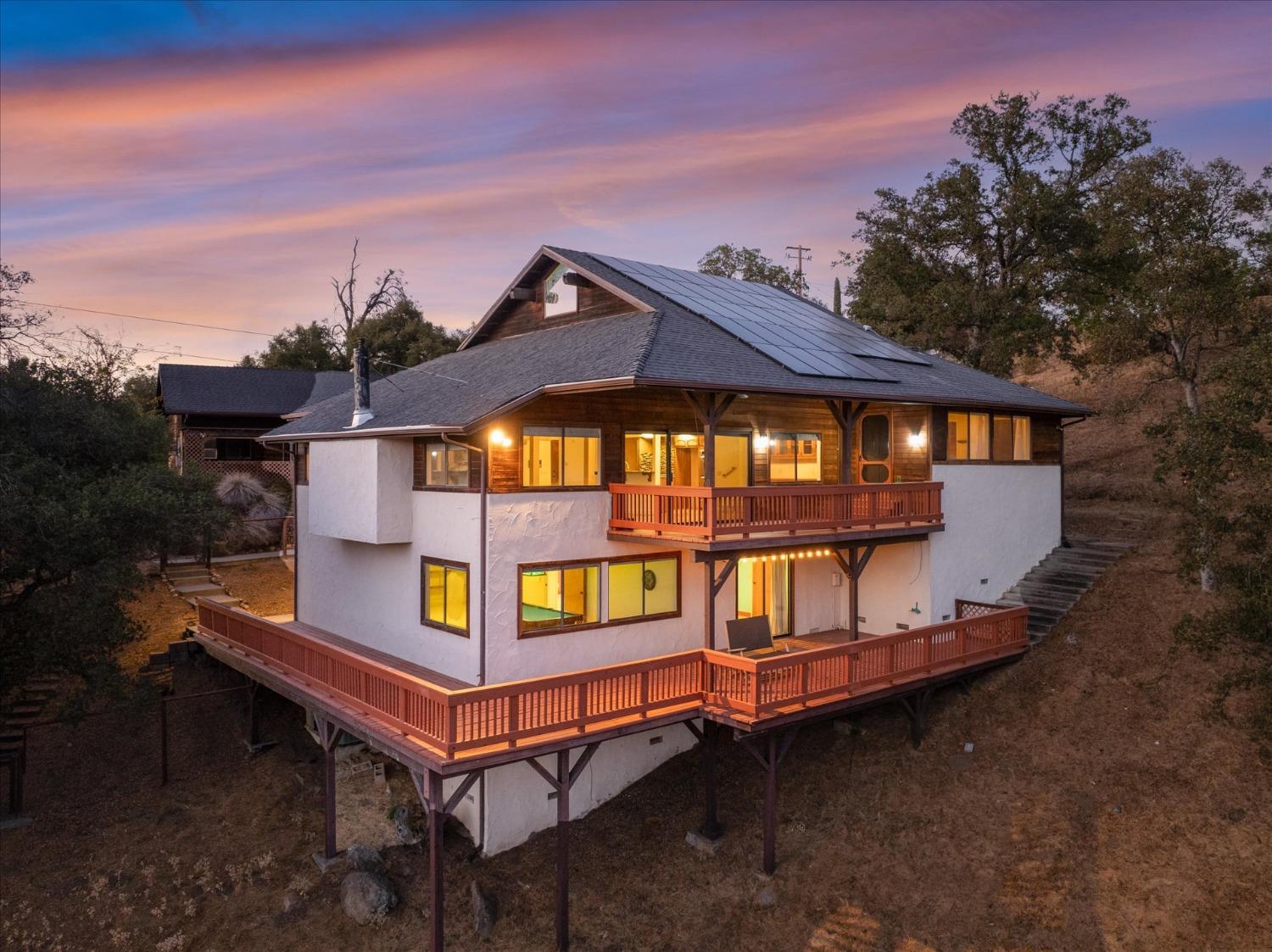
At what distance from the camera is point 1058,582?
1956cm

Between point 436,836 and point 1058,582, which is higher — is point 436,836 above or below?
below

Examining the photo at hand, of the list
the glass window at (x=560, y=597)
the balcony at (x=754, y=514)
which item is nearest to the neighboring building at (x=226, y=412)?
the glass window at (x=560, y=597)

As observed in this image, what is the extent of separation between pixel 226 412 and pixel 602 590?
100ft

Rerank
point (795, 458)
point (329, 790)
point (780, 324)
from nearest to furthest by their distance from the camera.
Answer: point (329, 790), point (795, 458), point (780, 324)

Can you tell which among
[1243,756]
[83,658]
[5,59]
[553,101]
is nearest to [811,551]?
[1243,756]

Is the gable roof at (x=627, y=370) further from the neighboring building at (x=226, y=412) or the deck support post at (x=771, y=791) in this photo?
the neighboring building at (x=226, y=412)

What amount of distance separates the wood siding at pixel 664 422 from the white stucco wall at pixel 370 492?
3.03 meters

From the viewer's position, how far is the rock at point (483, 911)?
12.2 metres

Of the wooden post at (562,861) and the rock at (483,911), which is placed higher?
the wooden post at (562,861)

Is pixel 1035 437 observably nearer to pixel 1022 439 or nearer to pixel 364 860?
pixel 1022 439

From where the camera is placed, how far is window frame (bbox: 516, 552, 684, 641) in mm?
14123

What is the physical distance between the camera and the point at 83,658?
15.5 m

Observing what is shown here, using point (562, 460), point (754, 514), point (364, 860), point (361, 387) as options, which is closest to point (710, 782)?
point (754, 514)

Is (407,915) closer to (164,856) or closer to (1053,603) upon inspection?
(164,856)
